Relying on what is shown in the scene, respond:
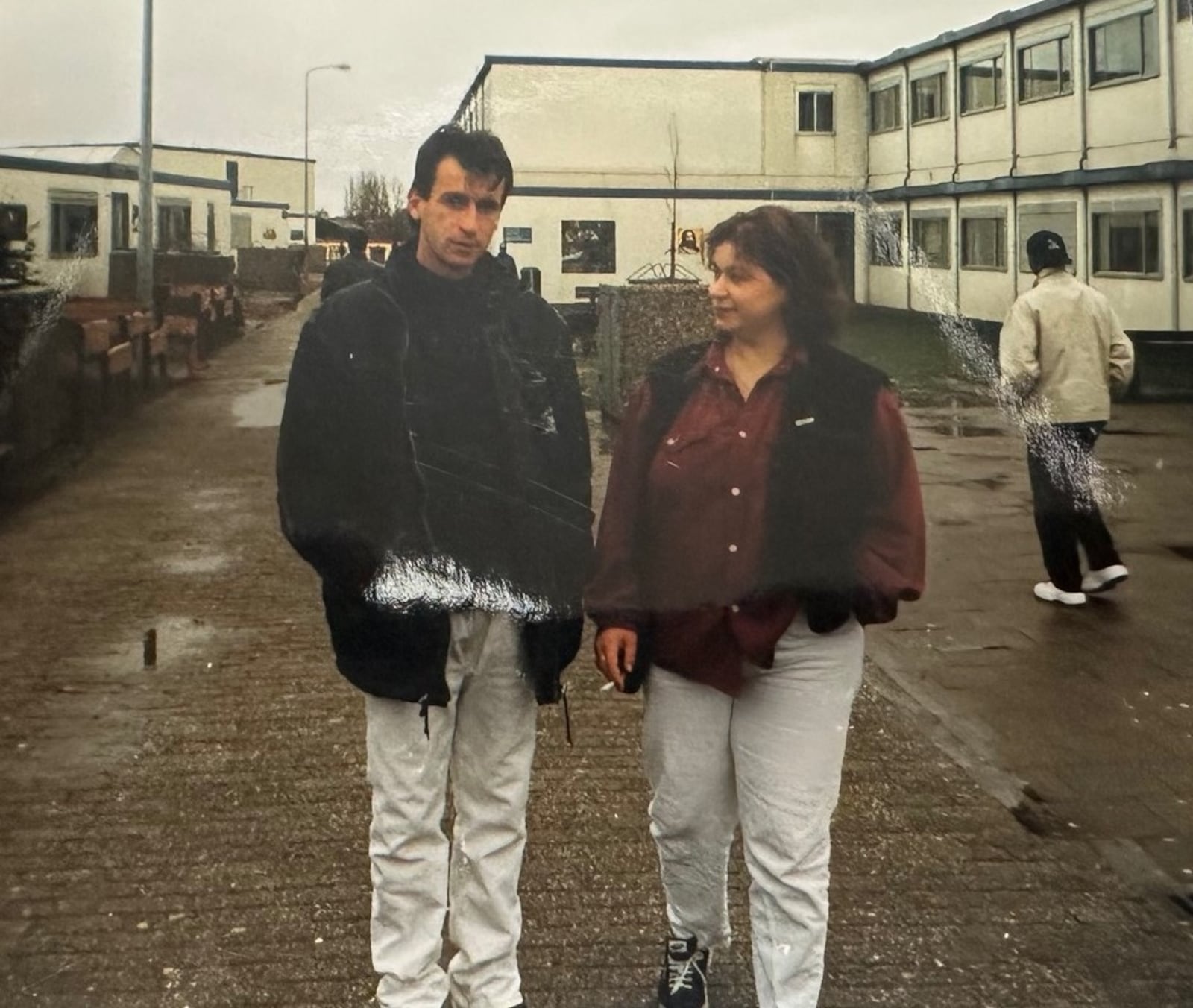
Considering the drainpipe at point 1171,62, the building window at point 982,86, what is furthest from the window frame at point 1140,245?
the building window at point 982,86

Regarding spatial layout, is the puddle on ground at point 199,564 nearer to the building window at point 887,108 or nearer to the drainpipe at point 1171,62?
the building window at point 887,108

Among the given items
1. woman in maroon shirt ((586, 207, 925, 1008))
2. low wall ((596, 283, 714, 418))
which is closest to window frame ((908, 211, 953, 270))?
low wall ((596, 283, 714, 418))

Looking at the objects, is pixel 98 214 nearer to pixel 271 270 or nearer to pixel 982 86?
pixel 271 270

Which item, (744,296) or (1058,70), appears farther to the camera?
(1058,70)

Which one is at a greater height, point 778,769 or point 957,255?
point 957,255

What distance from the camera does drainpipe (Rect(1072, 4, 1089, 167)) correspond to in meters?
3.40

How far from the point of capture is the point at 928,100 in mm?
3402

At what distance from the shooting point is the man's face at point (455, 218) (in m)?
2.21

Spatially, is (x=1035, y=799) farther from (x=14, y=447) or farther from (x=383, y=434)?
(x=14, y=447)

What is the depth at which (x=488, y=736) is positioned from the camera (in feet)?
7.84

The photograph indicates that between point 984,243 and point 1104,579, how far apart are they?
182cm

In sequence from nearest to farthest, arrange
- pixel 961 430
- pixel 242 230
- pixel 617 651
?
pixel 617 651 → pixel 242 230 → pixel 961 430

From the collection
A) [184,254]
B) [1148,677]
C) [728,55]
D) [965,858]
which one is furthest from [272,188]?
[1148,677]

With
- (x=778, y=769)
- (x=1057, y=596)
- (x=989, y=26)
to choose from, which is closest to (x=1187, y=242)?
(x=989, y=26)
